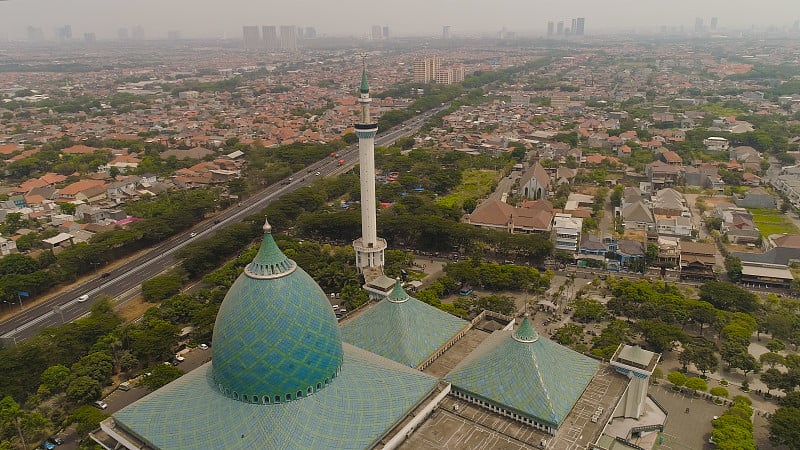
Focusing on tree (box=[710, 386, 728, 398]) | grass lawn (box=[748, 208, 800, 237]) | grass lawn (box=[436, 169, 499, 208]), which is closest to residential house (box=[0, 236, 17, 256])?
grass lawn (box=[436, 169, 499, 208])

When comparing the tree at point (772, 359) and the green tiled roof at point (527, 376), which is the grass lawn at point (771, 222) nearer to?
the tree at point (772, 359)

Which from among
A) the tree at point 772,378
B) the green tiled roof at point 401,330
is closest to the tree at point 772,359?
the tree at point 772,378

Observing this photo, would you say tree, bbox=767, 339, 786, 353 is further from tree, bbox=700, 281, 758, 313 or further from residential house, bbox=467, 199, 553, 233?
residential house, bbox=467, 199, 553, 233

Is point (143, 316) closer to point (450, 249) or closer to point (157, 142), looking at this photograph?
point (450, 249)

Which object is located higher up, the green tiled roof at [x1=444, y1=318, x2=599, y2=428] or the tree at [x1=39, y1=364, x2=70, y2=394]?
the green tiled roof at [x1=444, y1=318, x2=599, y2=428]

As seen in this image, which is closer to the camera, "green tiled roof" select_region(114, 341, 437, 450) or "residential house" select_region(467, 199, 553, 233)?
"green tiled roof" select_region(114, 341, 437, 450)

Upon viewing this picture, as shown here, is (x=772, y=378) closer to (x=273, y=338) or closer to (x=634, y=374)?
(x=634, y=374)
